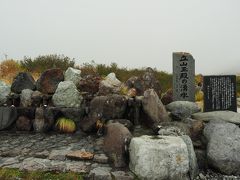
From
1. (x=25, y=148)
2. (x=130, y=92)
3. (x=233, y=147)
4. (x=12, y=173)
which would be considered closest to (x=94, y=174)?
(x=12, y=173)

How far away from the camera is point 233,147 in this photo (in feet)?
20.6

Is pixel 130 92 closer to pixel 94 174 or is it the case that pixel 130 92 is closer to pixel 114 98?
pixel 114 98

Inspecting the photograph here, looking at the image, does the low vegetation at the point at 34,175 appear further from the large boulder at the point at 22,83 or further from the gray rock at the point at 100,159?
the large boulder at the point at 22,83

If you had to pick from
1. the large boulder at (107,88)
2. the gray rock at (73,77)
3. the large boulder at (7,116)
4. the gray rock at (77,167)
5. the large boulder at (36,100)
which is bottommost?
the gray rock at (77,167)

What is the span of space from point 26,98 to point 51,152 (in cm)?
253

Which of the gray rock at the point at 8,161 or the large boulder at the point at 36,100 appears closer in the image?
the gray rock at the point at 8,161

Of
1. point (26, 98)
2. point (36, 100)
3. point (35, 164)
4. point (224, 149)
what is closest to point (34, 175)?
point (35, 164)

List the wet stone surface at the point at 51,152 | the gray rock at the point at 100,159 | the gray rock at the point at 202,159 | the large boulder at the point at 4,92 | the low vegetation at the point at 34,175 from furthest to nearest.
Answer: the large boulder at the point at 4,92, the gray rock at the point at 202,159, the gray rock at the point at 100,159, the wet stone surface at the point at 51,152, the low vegetation at the point at 34,175

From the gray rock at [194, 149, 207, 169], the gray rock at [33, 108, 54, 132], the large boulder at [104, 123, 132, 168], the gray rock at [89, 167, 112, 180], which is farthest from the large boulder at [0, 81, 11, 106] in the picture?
the gray rock at [194, 149, 207, 169]

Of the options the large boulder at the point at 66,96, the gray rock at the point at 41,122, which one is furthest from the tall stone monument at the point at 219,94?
the gray rock at the point at 41,122

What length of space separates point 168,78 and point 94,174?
1221cm

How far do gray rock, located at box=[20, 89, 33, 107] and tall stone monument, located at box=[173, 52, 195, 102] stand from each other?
4.13 m

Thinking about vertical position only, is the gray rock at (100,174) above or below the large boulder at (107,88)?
below

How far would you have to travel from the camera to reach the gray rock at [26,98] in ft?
27.8
